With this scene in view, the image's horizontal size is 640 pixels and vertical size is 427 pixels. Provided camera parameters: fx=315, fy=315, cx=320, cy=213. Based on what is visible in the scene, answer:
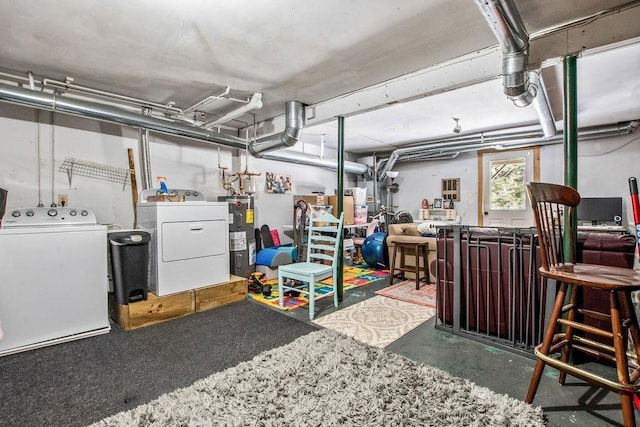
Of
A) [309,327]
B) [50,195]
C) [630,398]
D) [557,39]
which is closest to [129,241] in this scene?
[50,195]

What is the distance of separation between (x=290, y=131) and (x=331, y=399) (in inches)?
123

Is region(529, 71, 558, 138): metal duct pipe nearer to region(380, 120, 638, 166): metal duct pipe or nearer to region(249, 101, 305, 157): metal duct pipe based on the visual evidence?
region(380, 120, 638, 166): metal duct pipe

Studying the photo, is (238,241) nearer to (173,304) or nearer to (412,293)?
(173,304)

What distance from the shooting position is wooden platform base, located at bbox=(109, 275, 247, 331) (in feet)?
9.49

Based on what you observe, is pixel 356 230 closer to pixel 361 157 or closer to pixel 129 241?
pixel 361 157

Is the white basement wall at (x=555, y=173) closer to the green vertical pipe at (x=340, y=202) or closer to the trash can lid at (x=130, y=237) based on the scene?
the green vertical pipe at (x=340, y=202)

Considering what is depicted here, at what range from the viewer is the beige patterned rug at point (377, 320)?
2668 mm

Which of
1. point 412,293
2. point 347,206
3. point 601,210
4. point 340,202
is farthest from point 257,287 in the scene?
point 601,210

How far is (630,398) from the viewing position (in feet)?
4.48

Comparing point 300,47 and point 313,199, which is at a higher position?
point 300,47

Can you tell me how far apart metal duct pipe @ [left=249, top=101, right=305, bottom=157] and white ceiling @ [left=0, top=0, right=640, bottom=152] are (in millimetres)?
117

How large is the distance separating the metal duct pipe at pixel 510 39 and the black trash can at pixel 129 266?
322 cm

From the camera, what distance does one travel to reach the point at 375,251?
5.29 metres

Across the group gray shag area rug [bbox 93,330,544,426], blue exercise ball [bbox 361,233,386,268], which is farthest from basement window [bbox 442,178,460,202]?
gray shag area rug [bbox 93,330,544,426]
